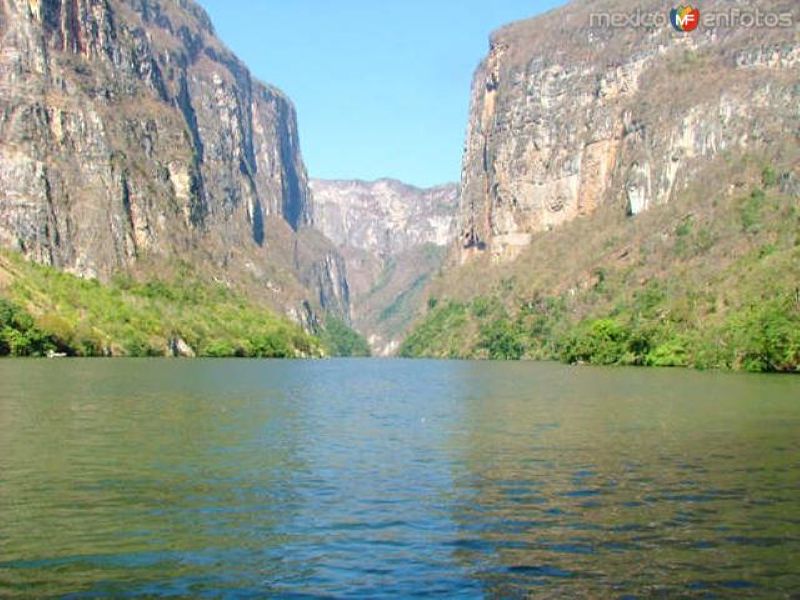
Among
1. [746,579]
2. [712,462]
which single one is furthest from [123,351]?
[746,579]

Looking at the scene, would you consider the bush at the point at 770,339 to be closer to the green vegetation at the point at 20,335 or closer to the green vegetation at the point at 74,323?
the green vegetation at the point at 20,335

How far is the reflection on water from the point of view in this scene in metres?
18.1

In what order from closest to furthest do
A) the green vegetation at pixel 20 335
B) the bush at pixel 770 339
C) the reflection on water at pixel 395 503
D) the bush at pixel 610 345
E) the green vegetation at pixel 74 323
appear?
the reflection on water at pixel 395 503
the bush at pixel 770 339
the green vegetation at pixel 20 335
the green vegetation at pixel 74 323
the bush at pixel 610 345

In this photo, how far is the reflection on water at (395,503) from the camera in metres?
18.1

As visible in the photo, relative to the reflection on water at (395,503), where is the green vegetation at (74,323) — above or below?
above

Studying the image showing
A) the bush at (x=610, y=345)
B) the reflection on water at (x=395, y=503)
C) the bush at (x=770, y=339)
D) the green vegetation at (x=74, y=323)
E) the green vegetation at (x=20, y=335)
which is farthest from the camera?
the bush at (x=610, y=345)

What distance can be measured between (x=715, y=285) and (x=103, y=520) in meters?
148

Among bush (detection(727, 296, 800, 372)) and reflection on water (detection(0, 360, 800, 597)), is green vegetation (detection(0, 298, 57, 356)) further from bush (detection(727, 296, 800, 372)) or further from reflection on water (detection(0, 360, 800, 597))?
bush (detection(727, 296, 800, 372))

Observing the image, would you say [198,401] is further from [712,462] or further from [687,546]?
[687,546]

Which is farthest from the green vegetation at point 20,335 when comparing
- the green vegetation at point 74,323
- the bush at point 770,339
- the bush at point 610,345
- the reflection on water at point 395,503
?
the bush at point 770,339

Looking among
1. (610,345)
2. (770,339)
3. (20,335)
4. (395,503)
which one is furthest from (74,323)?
(395,503)

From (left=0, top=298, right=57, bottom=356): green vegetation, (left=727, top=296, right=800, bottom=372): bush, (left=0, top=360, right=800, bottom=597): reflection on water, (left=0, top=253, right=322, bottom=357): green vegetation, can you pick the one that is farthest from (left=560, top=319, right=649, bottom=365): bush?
(left=0, top=360, right=800, bottom=597): reflection on water

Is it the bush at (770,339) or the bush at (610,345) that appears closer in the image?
the bush at (770,339)

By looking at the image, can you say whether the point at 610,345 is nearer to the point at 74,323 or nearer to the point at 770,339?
the point at 770,339
